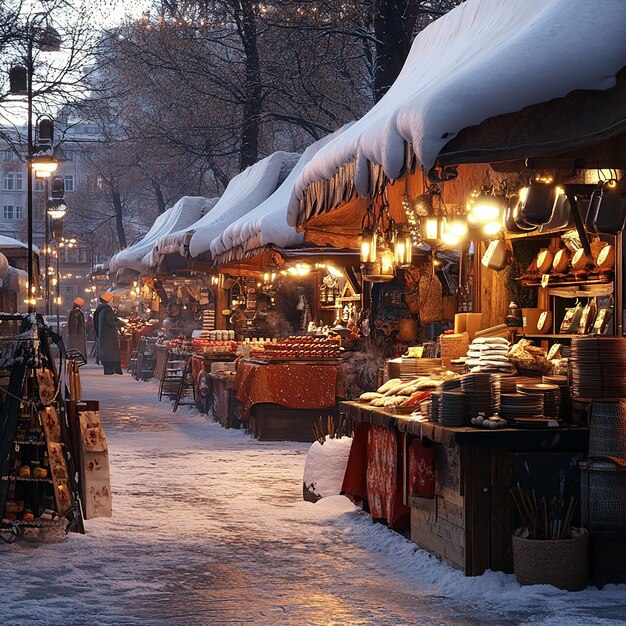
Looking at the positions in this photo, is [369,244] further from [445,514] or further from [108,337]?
[108,337]

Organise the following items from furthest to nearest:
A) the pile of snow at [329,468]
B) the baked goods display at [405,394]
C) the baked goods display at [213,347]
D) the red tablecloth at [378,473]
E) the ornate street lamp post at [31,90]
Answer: the baked goods display at [213,347] < the ornate street lamp post at [31,90] < the pile of snow at [329,468] < the baked goods display at [405,394] < the red tablecloth at [378,473]

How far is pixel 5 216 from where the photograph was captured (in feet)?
342

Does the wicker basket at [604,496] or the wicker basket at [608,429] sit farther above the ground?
the wicker basket at [608,429]

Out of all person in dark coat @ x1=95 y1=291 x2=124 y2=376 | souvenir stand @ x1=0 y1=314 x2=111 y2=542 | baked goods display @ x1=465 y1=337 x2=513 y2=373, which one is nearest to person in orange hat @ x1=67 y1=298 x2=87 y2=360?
person in dark coat @ x1=95 y1=291 x2=124 y2=376

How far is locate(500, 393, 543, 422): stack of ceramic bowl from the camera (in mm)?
7758

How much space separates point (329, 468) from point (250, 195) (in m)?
11.4

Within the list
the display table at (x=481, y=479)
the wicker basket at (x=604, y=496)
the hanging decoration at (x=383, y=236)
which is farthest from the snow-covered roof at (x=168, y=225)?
the wicker basket at (x=604, y=496)

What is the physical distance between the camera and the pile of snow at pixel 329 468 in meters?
10.5

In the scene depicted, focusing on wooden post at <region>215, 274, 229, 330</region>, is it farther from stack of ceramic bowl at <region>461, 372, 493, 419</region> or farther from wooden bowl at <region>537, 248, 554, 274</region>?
stack of ceramic bowl at <region>461, 372, 493, 419</region>

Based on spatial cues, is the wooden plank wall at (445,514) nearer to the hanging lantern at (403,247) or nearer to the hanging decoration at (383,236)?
the hanging decoration at (383,236)

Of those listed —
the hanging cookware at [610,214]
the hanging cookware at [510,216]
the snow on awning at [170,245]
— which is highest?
the snow on awning at [170,245]

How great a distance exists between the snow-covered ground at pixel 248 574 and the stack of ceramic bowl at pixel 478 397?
1.07 metres

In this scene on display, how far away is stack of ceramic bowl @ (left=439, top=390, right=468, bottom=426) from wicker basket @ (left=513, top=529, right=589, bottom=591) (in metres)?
0.99

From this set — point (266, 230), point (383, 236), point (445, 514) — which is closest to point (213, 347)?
point (266, 230)
